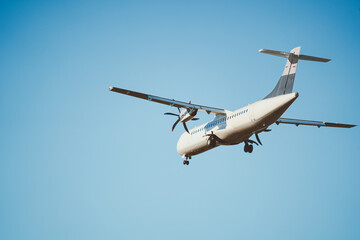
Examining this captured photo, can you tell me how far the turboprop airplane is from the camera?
30875 millimetres

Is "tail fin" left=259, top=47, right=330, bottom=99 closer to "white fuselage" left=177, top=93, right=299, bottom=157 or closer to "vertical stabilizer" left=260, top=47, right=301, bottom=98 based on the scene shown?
"vertical stabilizer" left=260, top=47, right=301, bottom=98

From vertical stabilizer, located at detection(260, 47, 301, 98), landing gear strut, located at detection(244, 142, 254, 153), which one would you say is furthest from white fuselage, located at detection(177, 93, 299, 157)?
landing gear strut, located at detection(244, 142, 254, 153)

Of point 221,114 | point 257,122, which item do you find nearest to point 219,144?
point 221,114

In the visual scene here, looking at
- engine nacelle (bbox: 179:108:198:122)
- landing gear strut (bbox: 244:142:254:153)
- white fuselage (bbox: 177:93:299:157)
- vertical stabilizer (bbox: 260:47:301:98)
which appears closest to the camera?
white fuselage (bbox: 177:93:299:157)

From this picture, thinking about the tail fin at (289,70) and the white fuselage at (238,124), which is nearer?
the white fuselage at (238,124)

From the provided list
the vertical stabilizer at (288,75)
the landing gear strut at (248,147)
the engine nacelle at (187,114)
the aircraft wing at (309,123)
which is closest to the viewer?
the vertical stabilizer at (288,75)

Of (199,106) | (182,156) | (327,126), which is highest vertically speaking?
(327,126)

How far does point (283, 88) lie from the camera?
31.7 meters

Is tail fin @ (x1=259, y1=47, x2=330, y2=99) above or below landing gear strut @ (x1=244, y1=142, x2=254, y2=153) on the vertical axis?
above

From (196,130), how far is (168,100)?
18.6 feet

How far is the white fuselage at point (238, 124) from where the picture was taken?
30.5 metres

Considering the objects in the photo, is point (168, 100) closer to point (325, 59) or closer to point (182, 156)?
point (182, 156)

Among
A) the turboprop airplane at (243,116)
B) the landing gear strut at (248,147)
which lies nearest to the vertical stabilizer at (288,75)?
the turboprop airplane at (243,116)

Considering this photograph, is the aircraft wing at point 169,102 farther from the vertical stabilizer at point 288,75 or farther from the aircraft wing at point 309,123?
the aircraft wing at point 309,123
